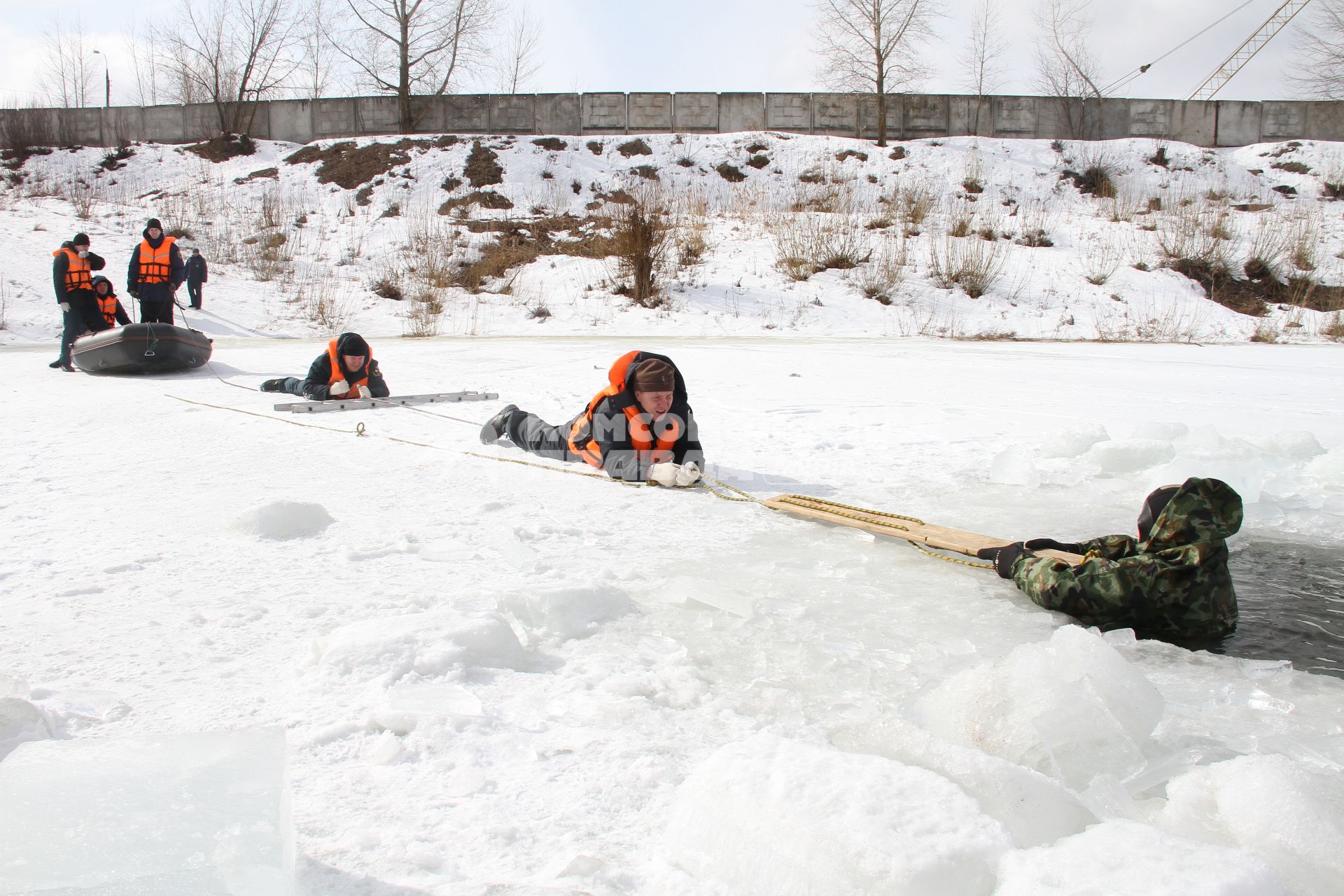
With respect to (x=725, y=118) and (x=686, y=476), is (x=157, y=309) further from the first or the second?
(x=725, y=118)

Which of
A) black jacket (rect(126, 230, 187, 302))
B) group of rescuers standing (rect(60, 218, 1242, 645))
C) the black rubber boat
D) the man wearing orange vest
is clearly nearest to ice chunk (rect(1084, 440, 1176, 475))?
group of rescuers standing (rect(60, 218, 1242, 645))

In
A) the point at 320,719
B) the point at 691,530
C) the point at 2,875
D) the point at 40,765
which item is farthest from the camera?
the point at 691,530

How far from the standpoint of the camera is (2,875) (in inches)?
40.5

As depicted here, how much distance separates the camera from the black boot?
16.1ft

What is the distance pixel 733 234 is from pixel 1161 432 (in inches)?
544

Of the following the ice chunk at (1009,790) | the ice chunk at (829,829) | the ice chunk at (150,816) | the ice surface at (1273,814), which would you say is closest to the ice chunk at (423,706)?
the ice chunk at (150,816)

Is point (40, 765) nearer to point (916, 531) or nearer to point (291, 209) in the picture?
point (916, 531)

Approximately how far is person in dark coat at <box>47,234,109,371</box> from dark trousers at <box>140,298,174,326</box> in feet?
2.12

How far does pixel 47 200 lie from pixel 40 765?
22988 mm

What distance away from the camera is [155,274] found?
368 inches

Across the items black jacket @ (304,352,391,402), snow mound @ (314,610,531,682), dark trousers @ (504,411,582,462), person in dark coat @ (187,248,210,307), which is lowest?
snow mound @ (314,610,531,682)

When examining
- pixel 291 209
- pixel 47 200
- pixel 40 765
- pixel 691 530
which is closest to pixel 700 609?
pixel 691 530

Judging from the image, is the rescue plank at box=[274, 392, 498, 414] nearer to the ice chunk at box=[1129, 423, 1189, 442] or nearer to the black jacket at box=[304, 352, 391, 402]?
the black jacket at box=[304, 352, 391, 402]

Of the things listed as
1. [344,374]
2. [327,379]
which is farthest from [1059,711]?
[327,379]
